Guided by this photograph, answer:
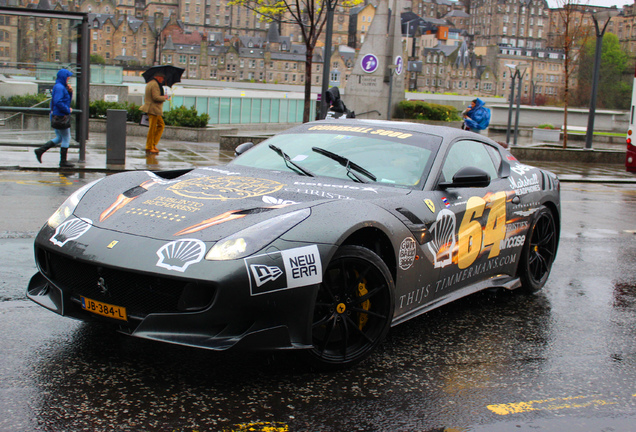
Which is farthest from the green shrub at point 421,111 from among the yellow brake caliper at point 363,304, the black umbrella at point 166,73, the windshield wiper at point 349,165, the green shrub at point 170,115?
the yellow brake caliper at point 363,304

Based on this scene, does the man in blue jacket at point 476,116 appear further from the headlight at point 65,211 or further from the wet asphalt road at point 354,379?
the headlight at point 65,211

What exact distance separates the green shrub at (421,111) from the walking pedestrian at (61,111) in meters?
18.3

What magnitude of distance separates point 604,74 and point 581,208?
148 meters

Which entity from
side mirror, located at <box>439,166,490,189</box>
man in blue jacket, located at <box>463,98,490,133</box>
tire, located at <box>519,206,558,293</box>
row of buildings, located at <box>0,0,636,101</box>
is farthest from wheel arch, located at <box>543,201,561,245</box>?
row of buildings, located at <box>0,0,636,101</box>

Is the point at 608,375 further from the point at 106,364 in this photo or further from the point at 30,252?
the point at 30,252

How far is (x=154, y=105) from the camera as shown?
1706cm

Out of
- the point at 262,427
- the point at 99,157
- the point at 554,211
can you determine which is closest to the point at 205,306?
the point at 262,427

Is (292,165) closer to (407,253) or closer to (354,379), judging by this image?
(407,253)

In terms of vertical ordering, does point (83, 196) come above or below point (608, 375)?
above

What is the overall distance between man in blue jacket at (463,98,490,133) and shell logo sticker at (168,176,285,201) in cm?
924

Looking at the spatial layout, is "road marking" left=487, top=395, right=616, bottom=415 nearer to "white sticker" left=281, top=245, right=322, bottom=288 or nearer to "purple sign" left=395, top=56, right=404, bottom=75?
"white sticker" left=281, top=245, right=322, bottom=288

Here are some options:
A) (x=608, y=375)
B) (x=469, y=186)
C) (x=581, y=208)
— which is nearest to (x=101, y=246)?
(x=469, y=186)

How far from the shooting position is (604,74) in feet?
484

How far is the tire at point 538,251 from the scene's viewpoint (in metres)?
6.20
